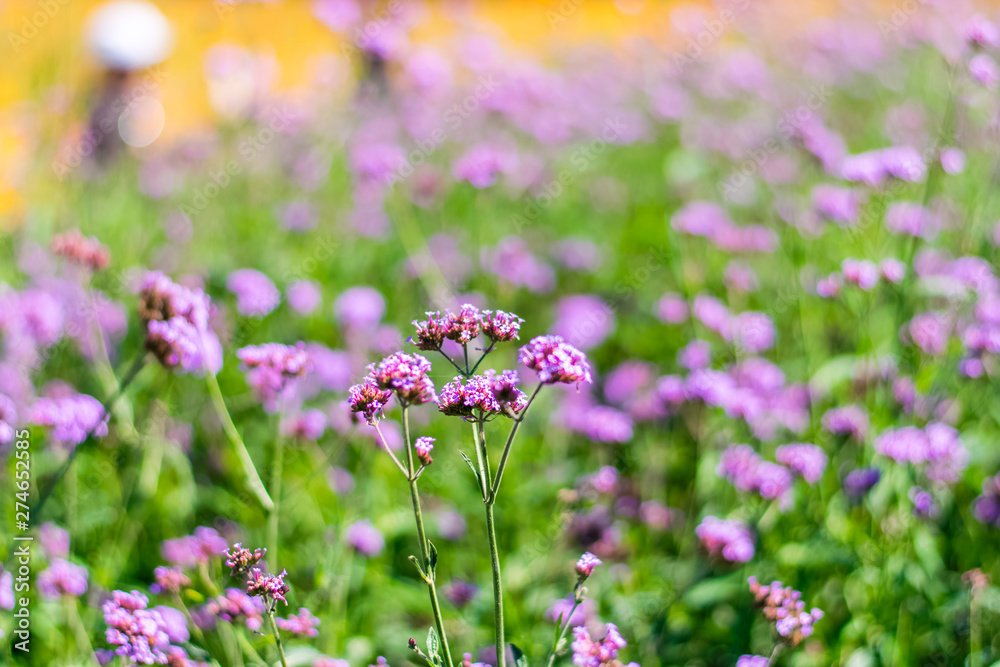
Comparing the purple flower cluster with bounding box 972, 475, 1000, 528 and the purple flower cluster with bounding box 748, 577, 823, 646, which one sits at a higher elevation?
the purple flower cluster with bounding box 748, 577, 823, 646

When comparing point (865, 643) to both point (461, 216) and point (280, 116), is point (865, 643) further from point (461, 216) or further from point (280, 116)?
point (280, 116)

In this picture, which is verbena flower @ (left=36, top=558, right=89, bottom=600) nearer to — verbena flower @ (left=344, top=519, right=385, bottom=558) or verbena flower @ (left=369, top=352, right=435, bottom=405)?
verbena flower @ (left=344, top=519, right=385, bottom=558)

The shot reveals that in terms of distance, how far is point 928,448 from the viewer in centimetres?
249

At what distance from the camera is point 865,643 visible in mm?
2443

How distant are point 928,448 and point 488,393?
1.78m

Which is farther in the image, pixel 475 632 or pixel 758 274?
pixel 758 274

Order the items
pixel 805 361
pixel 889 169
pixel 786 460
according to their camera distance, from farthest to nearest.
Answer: pixel 805 361 → pixel 889 169 → pixel 786 460

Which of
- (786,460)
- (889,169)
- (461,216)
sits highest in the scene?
(889,169)

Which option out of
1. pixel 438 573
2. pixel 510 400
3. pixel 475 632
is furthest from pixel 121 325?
pixel 510 400

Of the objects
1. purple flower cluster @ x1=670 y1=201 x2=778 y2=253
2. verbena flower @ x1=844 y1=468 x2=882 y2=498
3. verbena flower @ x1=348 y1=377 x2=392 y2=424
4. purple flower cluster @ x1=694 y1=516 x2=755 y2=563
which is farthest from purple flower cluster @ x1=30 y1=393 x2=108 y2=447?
purple flower cluster @ x1=670 y1=201 x2=778 y2=253

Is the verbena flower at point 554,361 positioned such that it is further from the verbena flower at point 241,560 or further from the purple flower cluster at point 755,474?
the purple flower cluster at point 755,474

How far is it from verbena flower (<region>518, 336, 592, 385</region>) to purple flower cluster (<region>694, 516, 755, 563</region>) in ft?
3.57

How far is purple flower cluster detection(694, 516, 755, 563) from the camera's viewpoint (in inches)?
90.5

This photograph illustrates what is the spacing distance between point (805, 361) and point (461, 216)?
309cm
